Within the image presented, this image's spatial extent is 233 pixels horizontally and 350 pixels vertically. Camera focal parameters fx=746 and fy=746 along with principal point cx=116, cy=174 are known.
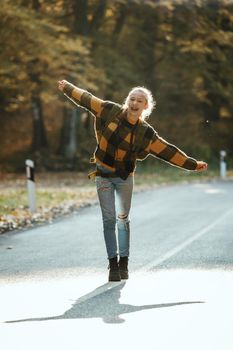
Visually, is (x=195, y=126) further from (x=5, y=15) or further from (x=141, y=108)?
(x=141, y=108)

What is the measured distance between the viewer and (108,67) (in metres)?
31.3

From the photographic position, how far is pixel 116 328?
545 centimetres

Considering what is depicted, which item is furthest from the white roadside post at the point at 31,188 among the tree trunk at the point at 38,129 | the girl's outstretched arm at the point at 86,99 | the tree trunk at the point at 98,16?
the tree trunk at the point at 38,129

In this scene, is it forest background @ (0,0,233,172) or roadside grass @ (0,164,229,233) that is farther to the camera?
forest background @ (0,0,233,172)

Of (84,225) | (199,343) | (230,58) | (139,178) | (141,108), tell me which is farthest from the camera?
(230,58)

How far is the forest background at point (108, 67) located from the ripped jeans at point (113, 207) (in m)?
15.1

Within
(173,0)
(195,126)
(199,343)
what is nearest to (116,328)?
(199,343)

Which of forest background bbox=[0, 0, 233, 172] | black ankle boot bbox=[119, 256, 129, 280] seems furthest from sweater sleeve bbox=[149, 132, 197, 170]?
forest background bbox=[0, 0, 233, 172]

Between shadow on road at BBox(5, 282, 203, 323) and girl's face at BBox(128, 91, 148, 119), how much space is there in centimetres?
167

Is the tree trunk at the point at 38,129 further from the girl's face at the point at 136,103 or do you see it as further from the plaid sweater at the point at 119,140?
the girl's face at the point at 136,103

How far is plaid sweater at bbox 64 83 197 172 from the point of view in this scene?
7109 mm

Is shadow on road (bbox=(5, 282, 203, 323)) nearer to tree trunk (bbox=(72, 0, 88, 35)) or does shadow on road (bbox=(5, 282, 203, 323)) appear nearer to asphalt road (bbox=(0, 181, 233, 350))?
asphalt road (bbox=(0, 181, 233, 350))

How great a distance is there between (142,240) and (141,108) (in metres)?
3.72

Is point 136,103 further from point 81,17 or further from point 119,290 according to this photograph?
point 81,17
